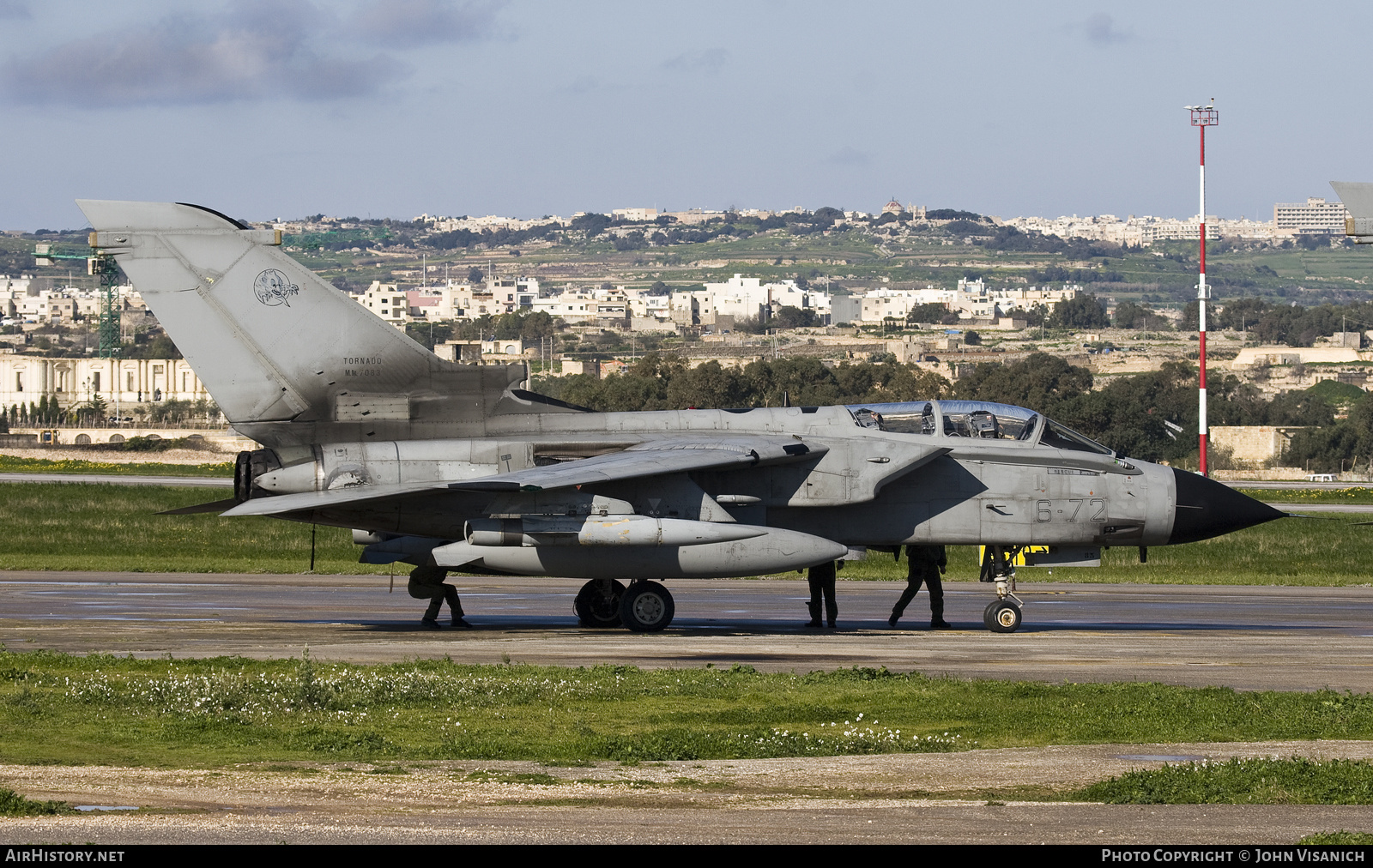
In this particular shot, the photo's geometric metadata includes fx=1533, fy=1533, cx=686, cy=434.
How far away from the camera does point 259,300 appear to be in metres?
21.7

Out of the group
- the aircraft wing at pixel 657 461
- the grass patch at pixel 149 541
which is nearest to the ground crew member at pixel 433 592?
the aircraft wing at pixel 657 461

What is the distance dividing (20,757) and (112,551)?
29651 mm

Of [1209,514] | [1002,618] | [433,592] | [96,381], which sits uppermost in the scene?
[96,381]

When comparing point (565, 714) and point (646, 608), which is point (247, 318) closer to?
point (646, 608)

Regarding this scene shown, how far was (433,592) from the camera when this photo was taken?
74.8ft

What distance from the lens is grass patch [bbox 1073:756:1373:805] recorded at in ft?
32.4

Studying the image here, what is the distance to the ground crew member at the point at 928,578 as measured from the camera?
23.2m

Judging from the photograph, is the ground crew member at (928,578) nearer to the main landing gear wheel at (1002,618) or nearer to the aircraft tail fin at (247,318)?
the main landing gear wheel at (1002,618)

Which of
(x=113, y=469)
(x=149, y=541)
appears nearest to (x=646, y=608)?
A: (x=149, y=541)

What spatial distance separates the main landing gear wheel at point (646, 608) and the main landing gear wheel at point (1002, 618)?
4.63 meters

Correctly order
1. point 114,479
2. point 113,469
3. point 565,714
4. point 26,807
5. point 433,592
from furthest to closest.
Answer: point 113,469, point 114,479, point 433,592, point 565,714, point 26,807

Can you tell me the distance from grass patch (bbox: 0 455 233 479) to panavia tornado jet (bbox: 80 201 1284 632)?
49135 millimetres

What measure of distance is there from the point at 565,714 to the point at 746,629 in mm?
9498
